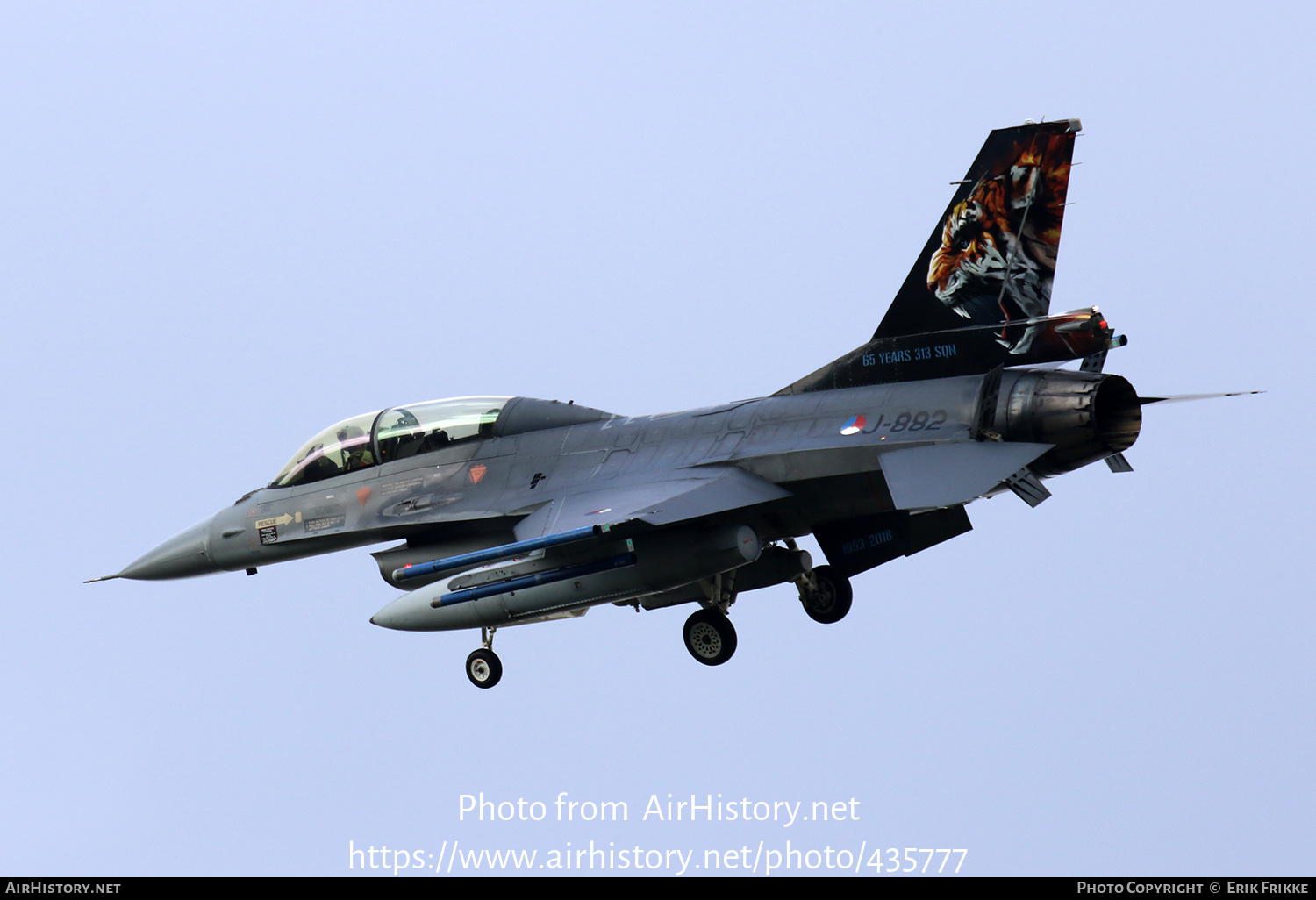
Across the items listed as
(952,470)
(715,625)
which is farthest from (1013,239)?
(715,625)

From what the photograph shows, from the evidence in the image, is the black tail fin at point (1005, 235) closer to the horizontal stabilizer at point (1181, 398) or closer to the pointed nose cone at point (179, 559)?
the horizontal stabilizer at point (1181, 398)

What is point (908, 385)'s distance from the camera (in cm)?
1523

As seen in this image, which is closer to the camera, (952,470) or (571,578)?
(952,470)

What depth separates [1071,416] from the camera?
1412cm

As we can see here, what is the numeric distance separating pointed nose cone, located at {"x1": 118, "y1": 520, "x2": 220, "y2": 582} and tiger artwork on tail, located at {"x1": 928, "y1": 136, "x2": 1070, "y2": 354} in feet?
30.4

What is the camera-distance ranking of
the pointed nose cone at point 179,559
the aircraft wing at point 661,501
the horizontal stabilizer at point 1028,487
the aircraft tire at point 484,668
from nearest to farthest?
the horizontal stabilizer at point 1028,487, the aircraft wing at point 661,501, the aircraft tire at point 484,668, the pointed nose cone at point 179,559

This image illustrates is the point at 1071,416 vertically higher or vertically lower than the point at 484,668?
higher

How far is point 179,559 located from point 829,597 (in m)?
7.71

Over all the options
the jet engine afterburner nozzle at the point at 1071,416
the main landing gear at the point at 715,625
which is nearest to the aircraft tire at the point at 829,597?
the main landing gear at the point at 715,625

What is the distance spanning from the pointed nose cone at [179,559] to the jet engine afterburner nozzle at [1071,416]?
9.70m

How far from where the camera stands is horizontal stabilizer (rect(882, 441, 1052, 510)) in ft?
45.6

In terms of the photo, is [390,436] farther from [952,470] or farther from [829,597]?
[952,470]

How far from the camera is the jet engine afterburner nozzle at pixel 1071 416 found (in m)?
14.2
